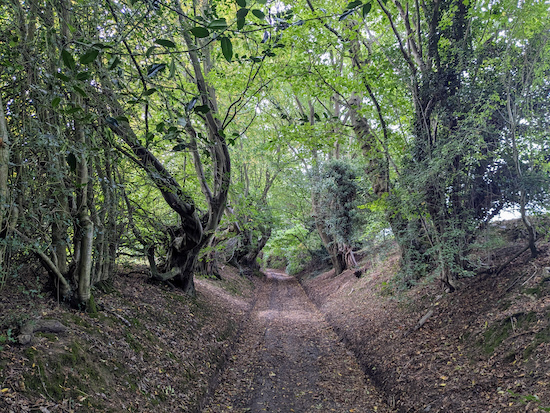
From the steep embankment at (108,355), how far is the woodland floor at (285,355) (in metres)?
0.02

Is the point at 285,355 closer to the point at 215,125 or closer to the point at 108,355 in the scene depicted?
the point at 108,355

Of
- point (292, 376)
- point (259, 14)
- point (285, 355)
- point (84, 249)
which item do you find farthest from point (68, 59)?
point (285, 355)

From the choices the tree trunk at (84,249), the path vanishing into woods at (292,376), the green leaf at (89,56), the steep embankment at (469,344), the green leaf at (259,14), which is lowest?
the path vanishing into woods at (292,376)

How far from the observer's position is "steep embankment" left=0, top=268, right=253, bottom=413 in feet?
9.97

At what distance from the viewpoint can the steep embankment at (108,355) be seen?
120 inches

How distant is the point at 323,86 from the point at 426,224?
4245 mm

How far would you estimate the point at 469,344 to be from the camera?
16.5 feet

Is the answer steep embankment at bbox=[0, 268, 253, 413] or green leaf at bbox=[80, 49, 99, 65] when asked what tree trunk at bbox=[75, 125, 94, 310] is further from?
green leaf at bbox=[80, 49, 99, 65]

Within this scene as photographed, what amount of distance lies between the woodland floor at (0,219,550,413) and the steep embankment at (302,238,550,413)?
21mm

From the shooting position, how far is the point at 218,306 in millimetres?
10016

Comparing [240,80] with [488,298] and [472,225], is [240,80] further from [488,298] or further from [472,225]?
[488,298]

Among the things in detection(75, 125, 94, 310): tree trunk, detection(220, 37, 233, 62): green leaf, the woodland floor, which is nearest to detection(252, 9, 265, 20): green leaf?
detection(220, 37, 233, 62): green leaf

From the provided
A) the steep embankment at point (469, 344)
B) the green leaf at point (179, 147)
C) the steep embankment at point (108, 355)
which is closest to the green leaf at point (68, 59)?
the green leaf at point (179, 147)

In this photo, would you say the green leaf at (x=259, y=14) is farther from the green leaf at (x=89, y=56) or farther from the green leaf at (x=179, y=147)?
the green leaf at (x=179, y=147)
